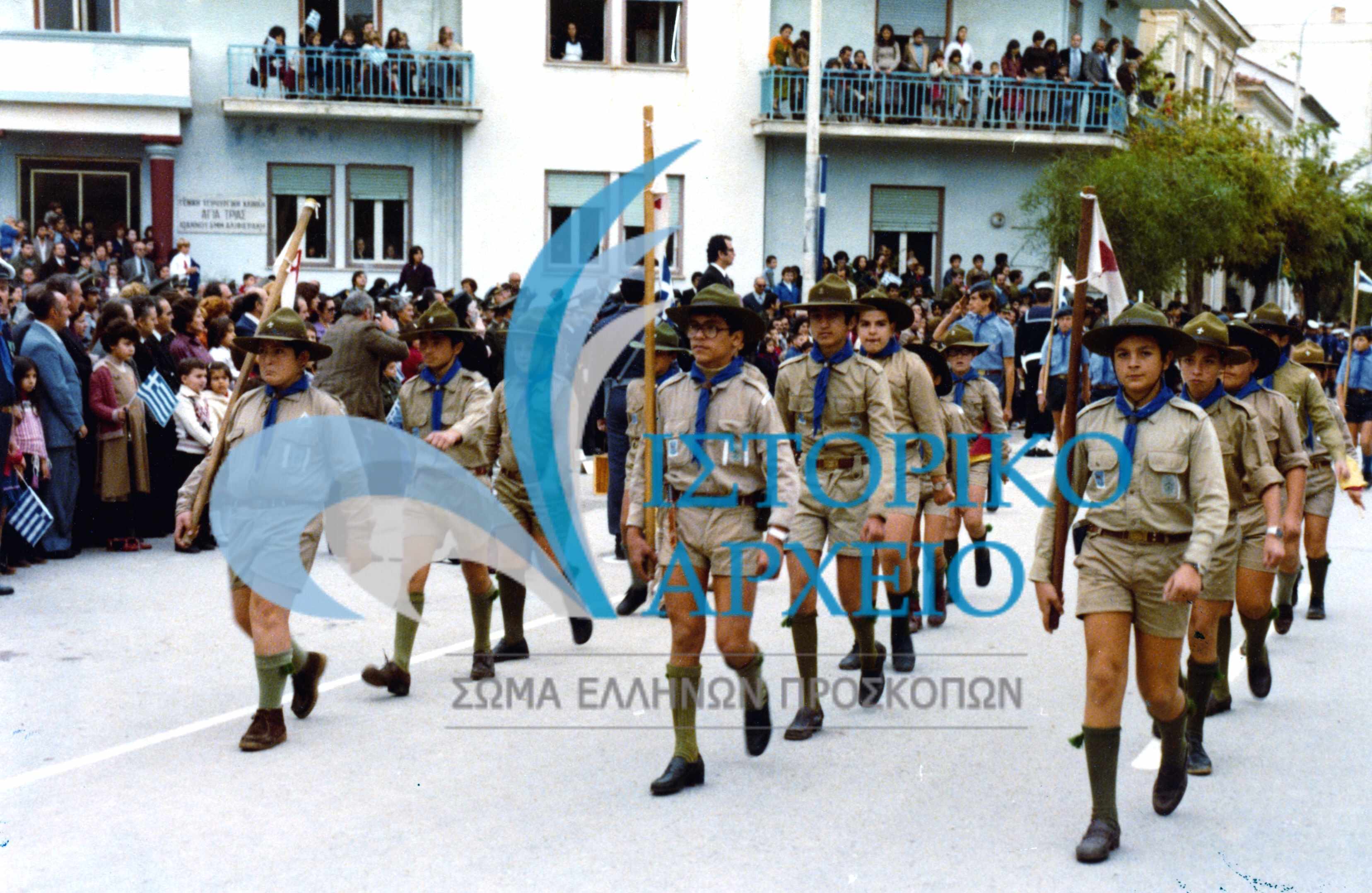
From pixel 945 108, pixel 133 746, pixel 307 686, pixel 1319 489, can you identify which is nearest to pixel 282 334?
pixel 307 686

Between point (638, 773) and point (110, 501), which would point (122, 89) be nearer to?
point (110, 501)

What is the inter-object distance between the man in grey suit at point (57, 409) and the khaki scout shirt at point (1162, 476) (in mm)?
8148

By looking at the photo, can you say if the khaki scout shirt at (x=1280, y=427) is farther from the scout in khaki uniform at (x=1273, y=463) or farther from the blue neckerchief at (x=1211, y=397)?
the blue neckerchief at (x=1211, y=397)

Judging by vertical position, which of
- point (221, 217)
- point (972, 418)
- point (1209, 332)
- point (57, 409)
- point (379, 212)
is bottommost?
point (57, 409)

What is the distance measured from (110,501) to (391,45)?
52.6ft

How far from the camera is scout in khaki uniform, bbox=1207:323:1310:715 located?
7160 mm

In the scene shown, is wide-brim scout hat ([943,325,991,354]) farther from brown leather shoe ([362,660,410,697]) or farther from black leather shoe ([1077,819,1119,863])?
black leather shoe ([1077,819,1119,863])

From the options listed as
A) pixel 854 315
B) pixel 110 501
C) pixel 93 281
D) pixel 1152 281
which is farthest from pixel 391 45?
pixel 854 315

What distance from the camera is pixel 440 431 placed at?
7.78 m

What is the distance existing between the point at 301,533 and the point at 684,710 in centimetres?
201

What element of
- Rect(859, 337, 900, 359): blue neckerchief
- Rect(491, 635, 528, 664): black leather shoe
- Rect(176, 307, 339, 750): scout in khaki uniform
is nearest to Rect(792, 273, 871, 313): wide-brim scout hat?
Rect(859, 337, 900, 359): blue neckerchief

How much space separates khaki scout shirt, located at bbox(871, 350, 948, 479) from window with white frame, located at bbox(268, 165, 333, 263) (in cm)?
2001

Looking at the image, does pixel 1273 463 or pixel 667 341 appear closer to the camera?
pixel 1273 463

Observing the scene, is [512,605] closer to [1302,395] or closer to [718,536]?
[718,536]
